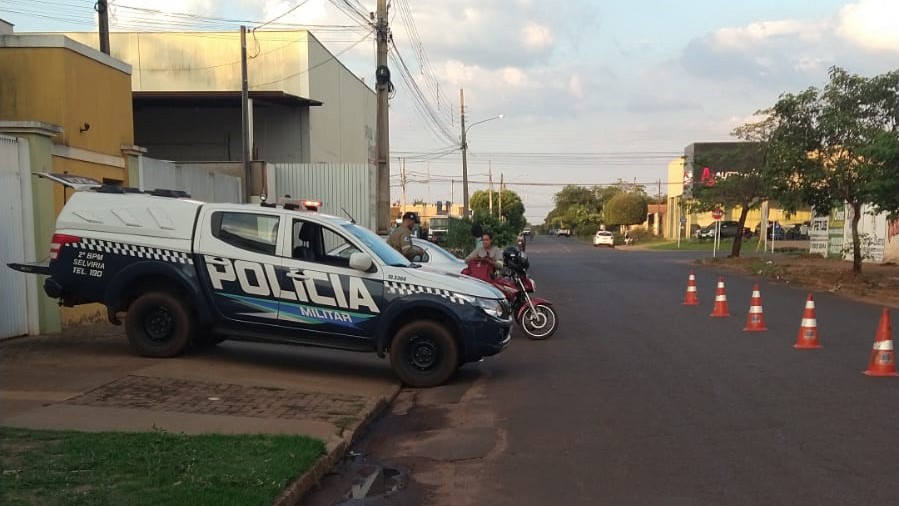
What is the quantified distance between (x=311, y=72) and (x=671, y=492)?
33.6 metres

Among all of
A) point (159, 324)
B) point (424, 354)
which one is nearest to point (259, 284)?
point (159, 324)

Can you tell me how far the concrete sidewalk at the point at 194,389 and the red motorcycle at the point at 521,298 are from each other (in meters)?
2.73

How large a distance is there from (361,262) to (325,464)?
3.34 m

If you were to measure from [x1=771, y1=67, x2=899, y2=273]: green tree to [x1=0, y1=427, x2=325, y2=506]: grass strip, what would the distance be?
19.9 metres

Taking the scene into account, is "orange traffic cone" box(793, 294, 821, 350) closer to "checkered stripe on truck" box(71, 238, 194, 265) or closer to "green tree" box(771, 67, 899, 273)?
"checkered stripe on truck" box(71, 238, 194, 265)

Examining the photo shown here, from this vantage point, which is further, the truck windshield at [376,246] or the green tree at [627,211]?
the green tree at [627,211]

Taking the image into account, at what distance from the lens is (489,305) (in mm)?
9180

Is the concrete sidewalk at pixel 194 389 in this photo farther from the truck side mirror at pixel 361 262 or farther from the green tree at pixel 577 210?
the green tree at pixel 577 210

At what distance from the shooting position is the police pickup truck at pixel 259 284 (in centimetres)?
904

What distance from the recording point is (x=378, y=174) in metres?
19.0

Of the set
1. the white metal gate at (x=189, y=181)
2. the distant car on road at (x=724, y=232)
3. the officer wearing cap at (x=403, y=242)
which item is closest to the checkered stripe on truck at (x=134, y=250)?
the officer wearing cap at (x=403, y=242)

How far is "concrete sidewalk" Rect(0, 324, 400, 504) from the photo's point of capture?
675 centimetres

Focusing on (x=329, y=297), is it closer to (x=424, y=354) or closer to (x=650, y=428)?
(x=424, y=354)

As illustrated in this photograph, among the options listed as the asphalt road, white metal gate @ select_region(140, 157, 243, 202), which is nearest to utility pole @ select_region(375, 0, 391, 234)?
white metal gate @ select_region(140, 157, 243, 202)
